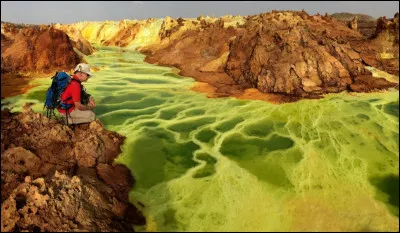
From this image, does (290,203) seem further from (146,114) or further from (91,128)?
(146,114)

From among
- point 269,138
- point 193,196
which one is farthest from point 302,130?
point 193,196

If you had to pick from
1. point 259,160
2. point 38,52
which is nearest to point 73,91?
point 259,160

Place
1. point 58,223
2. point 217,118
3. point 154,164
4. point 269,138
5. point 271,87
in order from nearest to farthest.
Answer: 1. point 58,223
2. point 154,164
3. point 269,138
4. point 217,118
5. point 271,87

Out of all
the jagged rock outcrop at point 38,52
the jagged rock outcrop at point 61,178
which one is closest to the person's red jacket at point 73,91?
the jagged rock outcrop at point 61,178

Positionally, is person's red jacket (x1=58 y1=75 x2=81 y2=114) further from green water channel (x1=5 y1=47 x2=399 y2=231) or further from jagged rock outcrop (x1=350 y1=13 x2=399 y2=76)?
jagged rock outcrop (x1=350 y1=13 x2=399 y2=76)

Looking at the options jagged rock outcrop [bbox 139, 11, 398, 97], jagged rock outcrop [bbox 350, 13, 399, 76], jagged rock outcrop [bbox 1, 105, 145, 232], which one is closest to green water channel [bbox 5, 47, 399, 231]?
jagged rock outcrop [bbox 1, 105, 145, 232]
